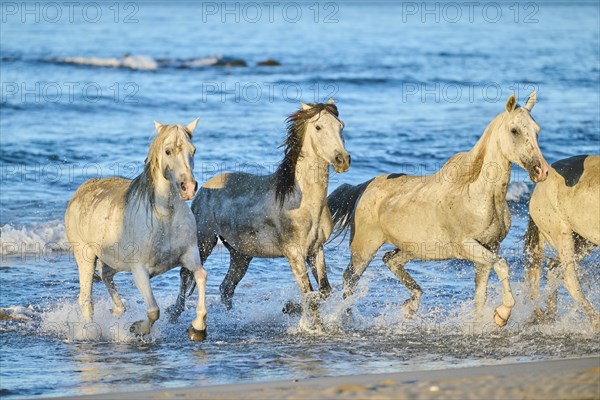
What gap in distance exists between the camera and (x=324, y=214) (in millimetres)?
9430

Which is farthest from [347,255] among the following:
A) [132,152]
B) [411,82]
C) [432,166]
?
[411,82]

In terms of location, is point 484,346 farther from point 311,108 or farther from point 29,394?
point 29,394

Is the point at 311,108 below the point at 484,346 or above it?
above

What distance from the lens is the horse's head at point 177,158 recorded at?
8.34 meters

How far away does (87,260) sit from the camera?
9477 millimetres

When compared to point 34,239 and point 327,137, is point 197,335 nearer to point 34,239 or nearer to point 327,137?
point 327,137

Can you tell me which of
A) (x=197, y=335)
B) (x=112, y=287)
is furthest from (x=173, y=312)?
(x=197, y=335)

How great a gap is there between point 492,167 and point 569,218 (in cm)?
79

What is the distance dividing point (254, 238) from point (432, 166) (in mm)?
9667

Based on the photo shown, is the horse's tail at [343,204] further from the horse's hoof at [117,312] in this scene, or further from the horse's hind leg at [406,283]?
the horse's hoof at [117,312]

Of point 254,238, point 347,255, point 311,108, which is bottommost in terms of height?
point 347,255

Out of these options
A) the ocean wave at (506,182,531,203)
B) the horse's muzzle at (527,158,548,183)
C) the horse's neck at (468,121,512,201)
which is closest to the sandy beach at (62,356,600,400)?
the horse's muzzle at (527,158,548,183)

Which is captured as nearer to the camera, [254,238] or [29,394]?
[29,394]

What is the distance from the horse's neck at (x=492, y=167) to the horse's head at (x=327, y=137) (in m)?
1.04
